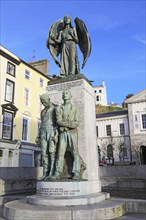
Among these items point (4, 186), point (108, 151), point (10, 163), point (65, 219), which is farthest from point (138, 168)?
point (108, 151)

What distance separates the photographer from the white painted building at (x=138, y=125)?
42.5 m

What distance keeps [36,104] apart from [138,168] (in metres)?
22.8

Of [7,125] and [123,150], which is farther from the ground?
[7,125]

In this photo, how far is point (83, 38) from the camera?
27.2 feet

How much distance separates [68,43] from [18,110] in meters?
21.9

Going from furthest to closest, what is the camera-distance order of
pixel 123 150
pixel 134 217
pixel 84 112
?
1. pixel 123 150
2. pixel 84 112
3. pixel 134 217

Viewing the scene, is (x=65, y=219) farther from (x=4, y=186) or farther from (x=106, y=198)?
(x=4, y=186)

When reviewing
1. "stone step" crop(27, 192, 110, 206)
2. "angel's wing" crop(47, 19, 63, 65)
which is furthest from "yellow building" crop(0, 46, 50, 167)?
"stone step" crop(27, 192, 110, 206)

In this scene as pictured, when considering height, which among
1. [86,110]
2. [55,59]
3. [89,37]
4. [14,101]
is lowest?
[86,110]

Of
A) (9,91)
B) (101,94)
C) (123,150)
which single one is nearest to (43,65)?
(9,91)

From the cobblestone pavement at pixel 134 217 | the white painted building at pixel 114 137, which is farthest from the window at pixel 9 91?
the cobblestone pavement at pixel 134 217

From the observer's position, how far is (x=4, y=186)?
9.16 meters

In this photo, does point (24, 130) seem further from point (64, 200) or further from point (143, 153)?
point (143, 153)

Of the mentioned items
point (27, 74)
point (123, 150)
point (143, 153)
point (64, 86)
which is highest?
point (27, 74)
